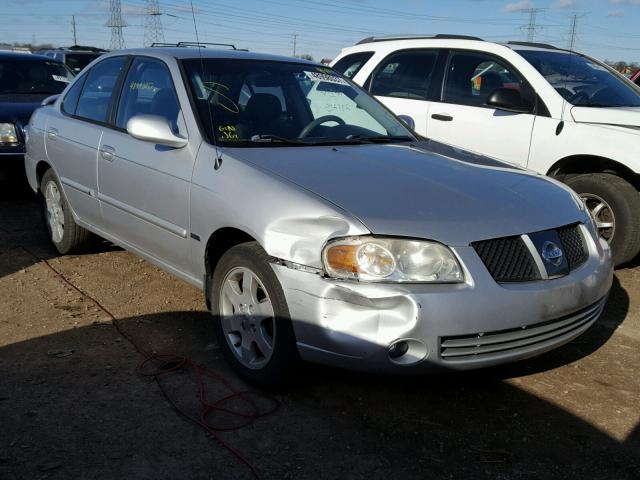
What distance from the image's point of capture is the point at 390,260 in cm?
284

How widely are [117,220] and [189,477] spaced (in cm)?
229

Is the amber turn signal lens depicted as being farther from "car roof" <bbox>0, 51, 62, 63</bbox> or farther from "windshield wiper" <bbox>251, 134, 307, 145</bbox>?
"car roof" <bbox>0, 51, 62, 63</bbox>

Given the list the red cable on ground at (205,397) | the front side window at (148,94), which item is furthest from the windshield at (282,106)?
the red cable on ground at (205,397)

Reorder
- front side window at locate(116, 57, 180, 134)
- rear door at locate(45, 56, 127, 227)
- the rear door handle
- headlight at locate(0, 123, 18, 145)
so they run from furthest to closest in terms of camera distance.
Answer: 1. headlight at locate(0, 123, 18, 145)
2. the rear door handle
3. rear door at locate(45, 56, 127, 227)
4. front side window at locate(116, 57, 180, 134)

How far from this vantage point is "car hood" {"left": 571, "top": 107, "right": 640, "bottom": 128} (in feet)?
17.6

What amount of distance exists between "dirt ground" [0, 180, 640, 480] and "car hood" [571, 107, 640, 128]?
6.05 feet

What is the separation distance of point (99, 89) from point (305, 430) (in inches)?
127

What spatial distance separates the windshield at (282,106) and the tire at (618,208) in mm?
1880

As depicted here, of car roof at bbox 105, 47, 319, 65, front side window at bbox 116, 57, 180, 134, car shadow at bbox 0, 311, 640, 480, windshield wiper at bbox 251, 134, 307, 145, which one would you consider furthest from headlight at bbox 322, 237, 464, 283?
car roof at bbox 105, 47, 319, 65

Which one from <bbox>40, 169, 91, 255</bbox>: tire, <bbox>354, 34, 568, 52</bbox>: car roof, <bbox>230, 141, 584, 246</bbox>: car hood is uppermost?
<bbox>354, 34, 568, 52</bbox>: car roof

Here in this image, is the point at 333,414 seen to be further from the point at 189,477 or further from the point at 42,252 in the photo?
the point at 42,252

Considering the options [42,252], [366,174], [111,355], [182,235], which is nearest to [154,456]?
[111,355]

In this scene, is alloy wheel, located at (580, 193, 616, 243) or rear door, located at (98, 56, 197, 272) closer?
rear door, located at (98, 56, 197, 272)

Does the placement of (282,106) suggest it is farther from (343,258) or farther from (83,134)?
(343,258)
